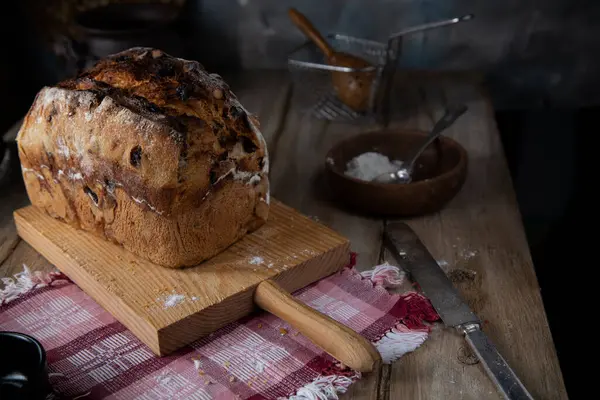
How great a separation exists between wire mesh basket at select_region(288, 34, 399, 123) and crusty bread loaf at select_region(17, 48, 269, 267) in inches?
25.3

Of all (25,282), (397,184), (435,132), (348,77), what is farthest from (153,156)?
(348,77)

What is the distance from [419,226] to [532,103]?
0.93m

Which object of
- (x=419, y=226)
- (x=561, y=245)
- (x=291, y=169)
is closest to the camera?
(x=419, y=226)

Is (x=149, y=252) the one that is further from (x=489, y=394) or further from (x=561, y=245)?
(x=561, y=245)

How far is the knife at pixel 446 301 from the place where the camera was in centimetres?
88

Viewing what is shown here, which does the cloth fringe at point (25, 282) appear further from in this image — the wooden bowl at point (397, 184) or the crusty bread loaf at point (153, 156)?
the wooden bowl at point (397, 184)

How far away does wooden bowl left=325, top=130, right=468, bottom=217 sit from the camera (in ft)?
4.21

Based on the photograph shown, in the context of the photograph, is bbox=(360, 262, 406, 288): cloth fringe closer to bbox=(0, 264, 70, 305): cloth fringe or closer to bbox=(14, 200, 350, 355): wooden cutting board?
bbox=(14, 200, 350, 355): wooden cutting board

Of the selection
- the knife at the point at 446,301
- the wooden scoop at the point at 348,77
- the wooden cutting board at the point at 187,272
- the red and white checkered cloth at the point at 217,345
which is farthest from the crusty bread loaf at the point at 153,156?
the wooden scoop at the point at 348,77

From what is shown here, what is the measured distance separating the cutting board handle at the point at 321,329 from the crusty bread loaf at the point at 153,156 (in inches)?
5.3

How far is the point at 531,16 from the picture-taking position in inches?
77.6

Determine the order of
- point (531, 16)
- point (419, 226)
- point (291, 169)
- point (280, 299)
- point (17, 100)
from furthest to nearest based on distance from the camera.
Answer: point (17, 100), point (531, 16), point (291, 169), point (419, 226), point (280, 299)

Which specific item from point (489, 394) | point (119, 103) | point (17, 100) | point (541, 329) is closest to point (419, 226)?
point (541, 329)

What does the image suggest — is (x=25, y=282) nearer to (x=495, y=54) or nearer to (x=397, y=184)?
(x=397, y=184)
